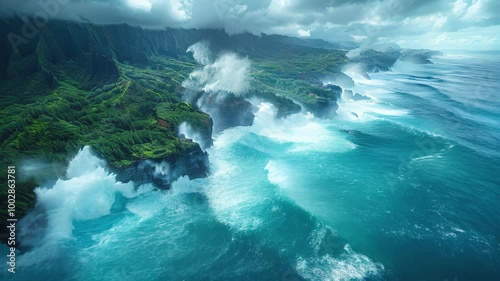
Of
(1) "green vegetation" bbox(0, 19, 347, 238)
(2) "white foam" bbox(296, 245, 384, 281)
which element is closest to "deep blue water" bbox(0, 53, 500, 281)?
(2) "white foam" bbox(296, 245, 384, 281)

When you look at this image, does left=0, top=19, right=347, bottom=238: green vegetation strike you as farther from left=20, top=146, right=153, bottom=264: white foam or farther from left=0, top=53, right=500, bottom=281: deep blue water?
left=0, top=53, right=500, bottom=281: deep blue water

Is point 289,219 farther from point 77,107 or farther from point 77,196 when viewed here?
point 77,107

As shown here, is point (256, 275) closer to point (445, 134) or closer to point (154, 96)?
point (154, 96)

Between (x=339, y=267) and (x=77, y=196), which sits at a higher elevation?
(x=77, y=196)

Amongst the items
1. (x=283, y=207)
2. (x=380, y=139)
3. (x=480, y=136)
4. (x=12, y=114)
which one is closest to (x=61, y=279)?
(x=283, y=207)

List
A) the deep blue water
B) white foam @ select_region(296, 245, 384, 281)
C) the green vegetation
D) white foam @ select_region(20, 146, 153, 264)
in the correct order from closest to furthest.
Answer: white foam @ select_region(296, 245, 384, 281)
the deep blue water
white foam @ select_region(20, 146, 153, 264)
the green vegetation

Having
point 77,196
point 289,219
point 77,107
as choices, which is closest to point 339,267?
point 289,219

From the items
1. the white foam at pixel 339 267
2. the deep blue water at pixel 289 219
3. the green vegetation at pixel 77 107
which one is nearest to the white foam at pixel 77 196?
the deep blue water at pixel 289 219

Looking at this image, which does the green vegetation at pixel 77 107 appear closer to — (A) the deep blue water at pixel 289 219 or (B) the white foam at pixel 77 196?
(B) the white foam at pixel 77 196
